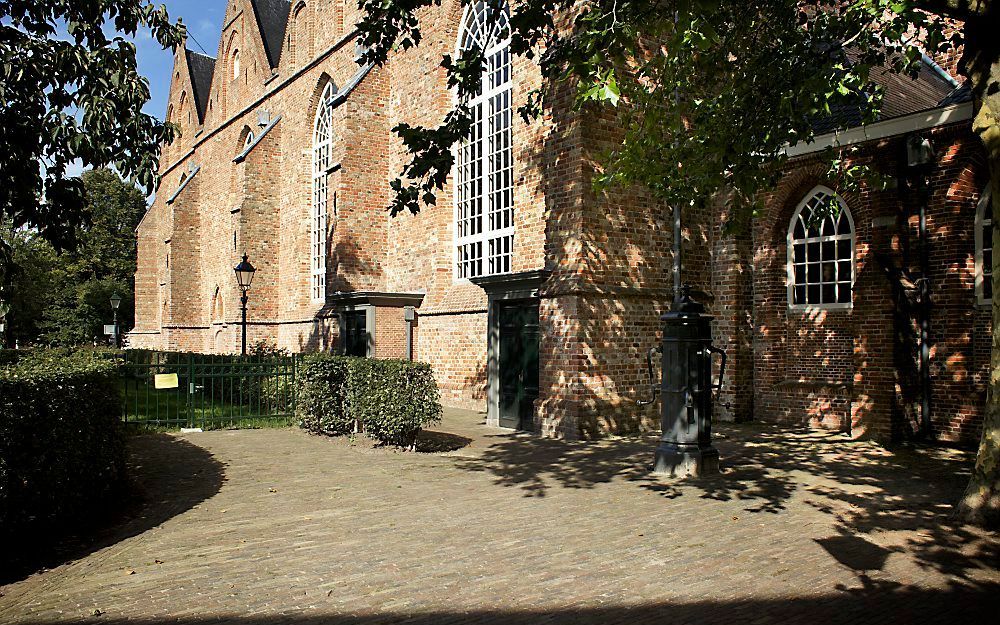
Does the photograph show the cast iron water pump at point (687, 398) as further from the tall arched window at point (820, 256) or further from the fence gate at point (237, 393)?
the fence gate at point (237, 393)

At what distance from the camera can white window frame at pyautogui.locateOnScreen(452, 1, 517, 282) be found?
1517 centimetres

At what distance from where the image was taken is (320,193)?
2377 centimetres

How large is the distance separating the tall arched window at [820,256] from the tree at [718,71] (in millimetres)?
3220

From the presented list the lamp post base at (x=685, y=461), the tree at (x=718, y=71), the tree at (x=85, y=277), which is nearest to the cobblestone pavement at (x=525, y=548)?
the lamp post base at (x=685, y=461)

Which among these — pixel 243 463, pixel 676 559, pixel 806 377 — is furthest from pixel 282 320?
pixel 676 559

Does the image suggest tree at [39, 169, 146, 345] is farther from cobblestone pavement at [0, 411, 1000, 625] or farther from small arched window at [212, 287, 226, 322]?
cobblestone pavement at [0, 411, 1000, 625]

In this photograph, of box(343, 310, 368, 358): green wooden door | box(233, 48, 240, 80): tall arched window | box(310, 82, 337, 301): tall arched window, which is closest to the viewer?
box(343, 310, 368, 358): green wooden door

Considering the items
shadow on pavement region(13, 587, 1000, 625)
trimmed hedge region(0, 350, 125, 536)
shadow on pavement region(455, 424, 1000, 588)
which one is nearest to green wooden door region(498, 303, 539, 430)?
shadow on pavement region(455, 424, 1000, 588)

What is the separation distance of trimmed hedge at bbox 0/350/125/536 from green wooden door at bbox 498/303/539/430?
24.8 feet

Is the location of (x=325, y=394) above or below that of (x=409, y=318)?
below

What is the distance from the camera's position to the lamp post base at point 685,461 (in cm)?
834

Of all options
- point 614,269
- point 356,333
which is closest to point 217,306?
point 356,333

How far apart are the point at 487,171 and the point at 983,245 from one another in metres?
9.56

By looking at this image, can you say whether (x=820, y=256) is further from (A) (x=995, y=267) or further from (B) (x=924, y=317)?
(A) (x=995, y=267)
